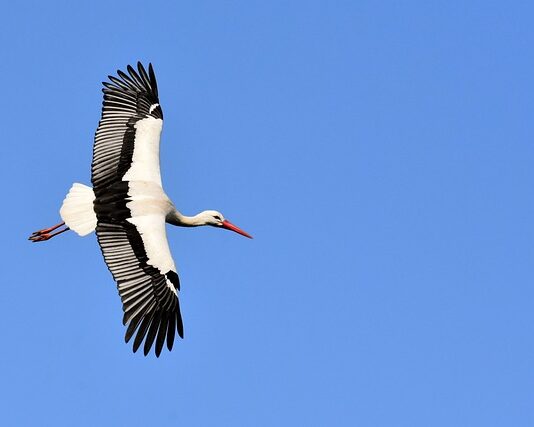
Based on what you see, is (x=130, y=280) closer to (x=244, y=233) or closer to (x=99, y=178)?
(x=99, y=178)

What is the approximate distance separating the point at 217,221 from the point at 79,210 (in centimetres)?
291

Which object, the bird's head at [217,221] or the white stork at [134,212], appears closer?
the white stork at [134,212]

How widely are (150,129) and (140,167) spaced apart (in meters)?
1.01

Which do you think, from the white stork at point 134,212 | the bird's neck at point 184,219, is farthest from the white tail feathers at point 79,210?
the bird's neck at point 184,219

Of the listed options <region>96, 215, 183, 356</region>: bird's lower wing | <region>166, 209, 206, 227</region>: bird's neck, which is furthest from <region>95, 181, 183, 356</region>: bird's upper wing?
<region>166, 209, 206, 227</region>: bird's neck

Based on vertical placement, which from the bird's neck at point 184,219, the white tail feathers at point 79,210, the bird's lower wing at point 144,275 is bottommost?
the bird's lower wing at point 144,275

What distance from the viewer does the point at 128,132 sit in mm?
20422

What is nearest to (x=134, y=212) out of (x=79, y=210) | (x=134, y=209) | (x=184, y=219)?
(x=134, y=209)

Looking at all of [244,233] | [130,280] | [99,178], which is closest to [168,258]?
[130,280]

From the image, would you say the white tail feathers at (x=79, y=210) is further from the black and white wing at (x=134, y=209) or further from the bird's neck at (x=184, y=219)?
the bird's neck at (x=184, y=219)

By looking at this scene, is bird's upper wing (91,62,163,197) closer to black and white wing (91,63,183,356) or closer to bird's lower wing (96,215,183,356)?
black and white wing (91,63,183,356)

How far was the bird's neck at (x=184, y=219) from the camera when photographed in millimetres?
20156

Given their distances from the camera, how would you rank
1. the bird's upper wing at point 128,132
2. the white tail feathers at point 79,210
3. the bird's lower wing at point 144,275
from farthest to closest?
the bird's upper wing at point 128,132 < the white tail feathers at point 79,210 < the bird's lower wing at point 144,275

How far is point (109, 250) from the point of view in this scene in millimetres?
18484
